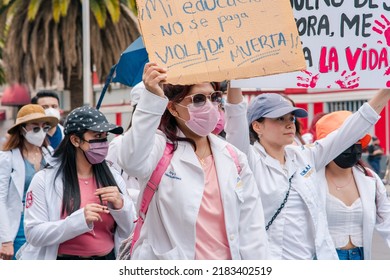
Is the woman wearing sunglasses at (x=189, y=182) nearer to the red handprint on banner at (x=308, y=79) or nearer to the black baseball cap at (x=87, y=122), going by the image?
the red handprint on banner at (x=308, y=79)

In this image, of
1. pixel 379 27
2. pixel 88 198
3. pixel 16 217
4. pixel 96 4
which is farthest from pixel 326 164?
pixel 96 4

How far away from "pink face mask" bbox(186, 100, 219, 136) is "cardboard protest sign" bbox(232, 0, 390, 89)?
2.75 feet

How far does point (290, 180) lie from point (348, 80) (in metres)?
Answer: 0.62

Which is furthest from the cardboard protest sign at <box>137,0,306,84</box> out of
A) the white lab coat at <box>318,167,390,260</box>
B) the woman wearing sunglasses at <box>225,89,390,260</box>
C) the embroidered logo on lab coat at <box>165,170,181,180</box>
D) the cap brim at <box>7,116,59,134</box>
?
the cap brim at <box>7,116,59,134</box>

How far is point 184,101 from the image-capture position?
169 inches

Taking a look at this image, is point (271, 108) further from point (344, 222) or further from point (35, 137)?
point (35, 137)

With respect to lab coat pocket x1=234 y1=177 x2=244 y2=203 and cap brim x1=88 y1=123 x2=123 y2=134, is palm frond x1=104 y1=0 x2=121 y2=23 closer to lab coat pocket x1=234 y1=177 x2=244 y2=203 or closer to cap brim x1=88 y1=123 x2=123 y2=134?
cap brim x1=88 y1=123 x2=123 y2=134

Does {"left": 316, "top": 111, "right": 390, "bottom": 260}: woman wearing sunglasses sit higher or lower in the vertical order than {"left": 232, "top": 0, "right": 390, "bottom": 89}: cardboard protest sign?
lower

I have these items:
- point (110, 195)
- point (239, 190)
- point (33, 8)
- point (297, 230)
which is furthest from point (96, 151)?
point (33, 8)

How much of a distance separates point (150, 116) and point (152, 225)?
52 centimetres

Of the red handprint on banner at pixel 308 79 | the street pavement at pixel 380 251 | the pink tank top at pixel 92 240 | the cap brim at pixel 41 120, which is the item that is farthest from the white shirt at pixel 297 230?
the street pavement at pixel 380 251

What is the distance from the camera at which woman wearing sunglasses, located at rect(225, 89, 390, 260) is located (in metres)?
5.21

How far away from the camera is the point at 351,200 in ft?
19.4

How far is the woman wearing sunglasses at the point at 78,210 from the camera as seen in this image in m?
5.31
